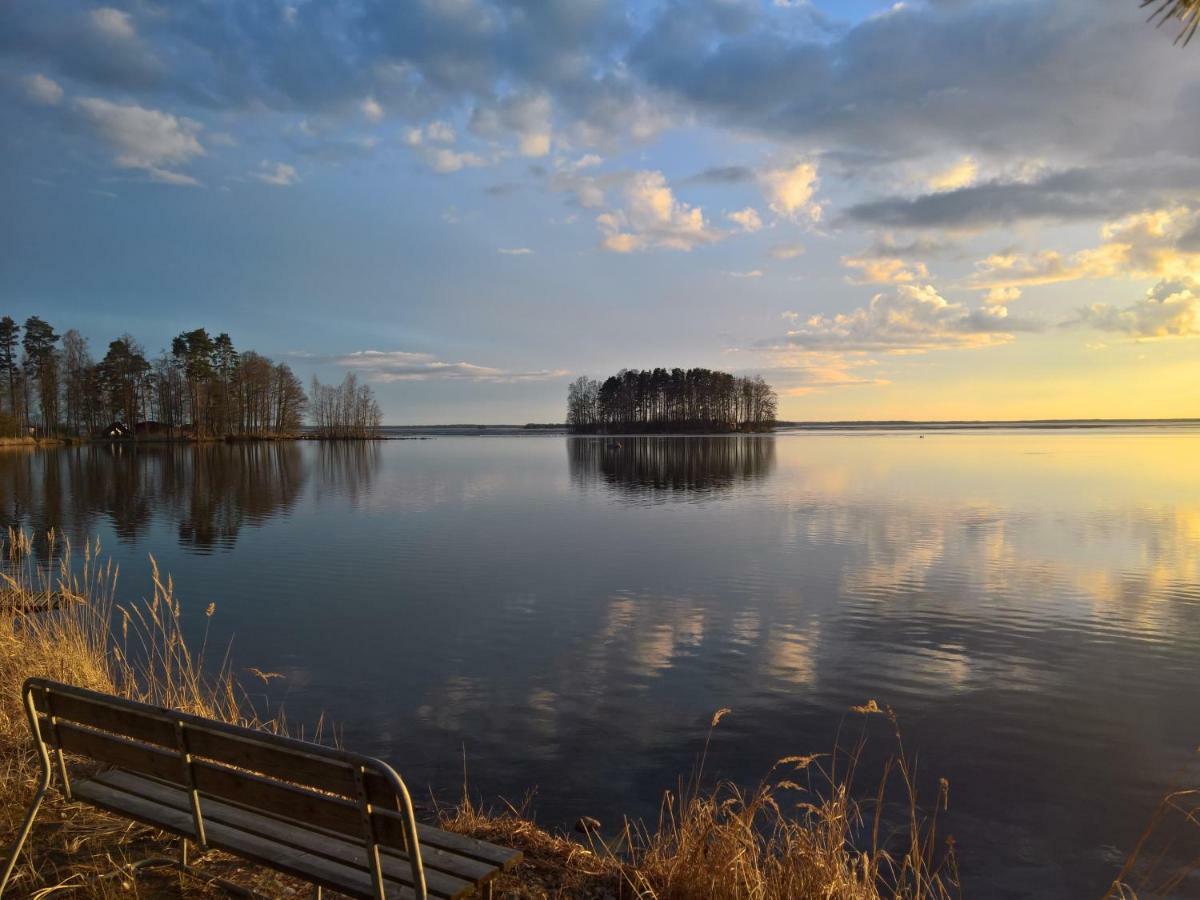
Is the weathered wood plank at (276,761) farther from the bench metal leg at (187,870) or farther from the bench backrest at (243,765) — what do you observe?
the bench metal leg at (187,870)

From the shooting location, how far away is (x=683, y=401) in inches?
6703

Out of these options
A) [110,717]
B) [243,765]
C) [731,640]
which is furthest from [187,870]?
[731,640]

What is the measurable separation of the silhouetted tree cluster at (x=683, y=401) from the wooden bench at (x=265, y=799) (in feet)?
543

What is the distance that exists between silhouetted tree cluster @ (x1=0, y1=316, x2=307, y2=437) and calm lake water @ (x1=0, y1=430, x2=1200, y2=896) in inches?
3267

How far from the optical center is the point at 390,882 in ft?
11.3

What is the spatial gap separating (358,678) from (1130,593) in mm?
14458

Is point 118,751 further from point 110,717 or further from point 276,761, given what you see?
point 276,761

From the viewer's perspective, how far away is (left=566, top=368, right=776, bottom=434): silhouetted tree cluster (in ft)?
553

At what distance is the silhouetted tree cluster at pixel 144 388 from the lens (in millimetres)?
94312

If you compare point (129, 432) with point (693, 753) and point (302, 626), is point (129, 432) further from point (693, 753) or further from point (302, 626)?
point (693, 753)

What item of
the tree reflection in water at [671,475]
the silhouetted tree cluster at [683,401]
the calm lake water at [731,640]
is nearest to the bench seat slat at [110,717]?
the calm lake water at [731,640]

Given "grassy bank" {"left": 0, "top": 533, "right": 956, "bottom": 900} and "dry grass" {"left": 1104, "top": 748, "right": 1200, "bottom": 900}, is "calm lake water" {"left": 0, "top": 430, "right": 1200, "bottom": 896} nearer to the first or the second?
"dry grass" {"left": 1104, "top": 748, "right": 1200, "bottom": 900}

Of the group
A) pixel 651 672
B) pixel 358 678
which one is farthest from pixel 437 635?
pixel 651 672

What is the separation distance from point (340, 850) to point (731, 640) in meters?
8.64
